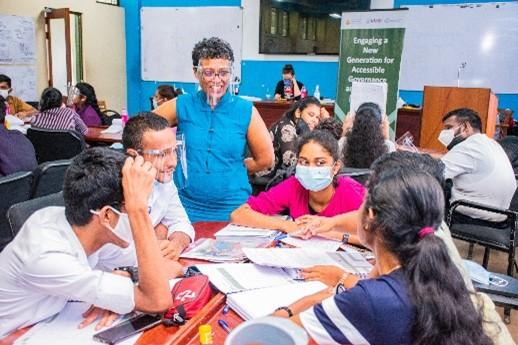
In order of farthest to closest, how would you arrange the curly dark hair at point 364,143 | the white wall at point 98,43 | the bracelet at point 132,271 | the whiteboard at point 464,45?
the white wall at point 98,43, the whiteboard at point 464,45, the curly dark hair at point 364,143, the bracelet at point 132,271

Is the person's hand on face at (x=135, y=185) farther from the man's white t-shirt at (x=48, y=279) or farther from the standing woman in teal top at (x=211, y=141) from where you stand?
the standing woman in teal top at (x=211, y=141)

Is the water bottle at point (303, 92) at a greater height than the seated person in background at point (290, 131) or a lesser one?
greater

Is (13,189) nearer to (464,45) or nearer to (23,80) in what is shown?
(23,80)

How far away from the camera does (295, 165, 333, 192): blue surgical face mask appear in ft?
6.82

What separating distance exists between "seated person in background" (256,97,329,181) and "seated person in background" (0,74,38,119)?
353cm

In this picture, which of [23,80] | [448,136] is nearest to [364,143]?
[448,136]

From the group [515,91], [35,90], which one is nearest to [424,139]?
[515,91]

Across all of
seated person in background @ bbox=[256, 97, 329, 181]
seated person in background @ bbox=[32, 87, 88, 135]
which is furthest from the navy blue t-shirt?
seated person in background @ bbox=[32, 87, 88, 135]

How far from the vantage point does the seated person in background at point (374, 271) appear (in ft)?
3.86

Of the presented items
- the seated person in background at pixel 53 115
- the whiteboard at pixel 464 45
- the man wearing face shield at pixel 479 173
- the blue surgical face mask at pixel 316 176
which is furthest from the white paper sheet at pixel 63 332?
the whiteboard at pixel 464 45

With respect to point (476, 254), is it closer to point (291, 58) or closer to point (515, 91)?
point (515, 91)

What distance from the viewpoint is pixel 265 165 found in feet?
7.79

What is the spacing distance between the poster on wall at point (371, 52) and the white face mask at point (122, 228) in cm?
475

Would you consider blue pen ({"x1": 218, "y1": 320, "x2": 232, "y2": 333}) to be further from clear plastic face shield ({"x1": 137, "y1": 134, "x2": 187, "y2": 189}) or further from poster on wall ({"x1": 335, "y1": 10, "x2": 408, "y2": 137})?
poster on wall ({"x1": 335, "y1": 10, "x2": 408, "y2": 137})
